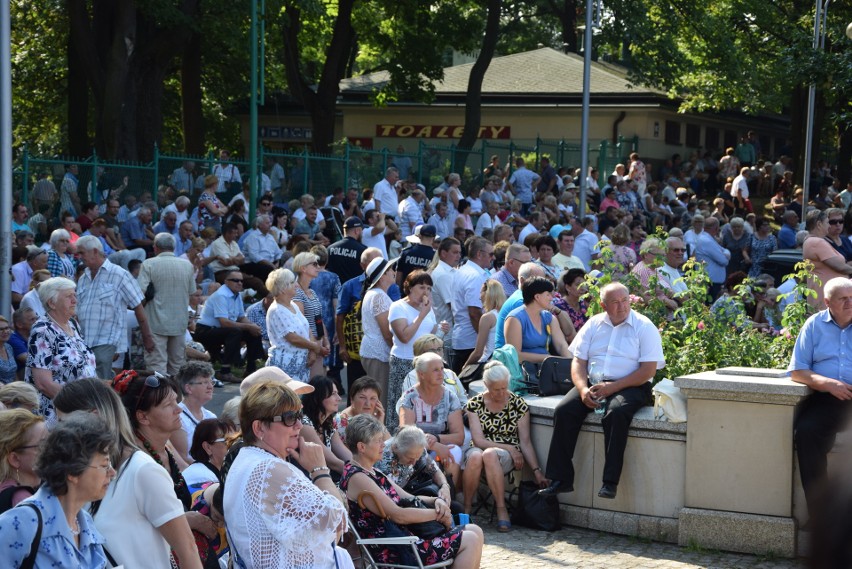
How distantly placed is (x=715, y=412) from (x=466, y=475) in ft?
6.63

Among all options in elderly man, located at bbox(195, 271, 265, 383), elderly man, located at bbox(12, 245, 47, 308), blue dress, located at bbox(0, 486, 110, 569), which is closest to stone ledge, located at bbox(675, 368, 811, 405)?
blue dress, located at bbox(0, 486, 110, 569)

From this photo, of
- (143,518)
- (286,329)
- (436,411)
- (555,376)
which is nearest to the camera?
(143,518)

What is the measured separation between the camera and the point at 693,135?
4366 centimetres

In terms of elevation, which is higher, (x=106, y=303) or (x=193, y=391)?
(x=106, y=303)

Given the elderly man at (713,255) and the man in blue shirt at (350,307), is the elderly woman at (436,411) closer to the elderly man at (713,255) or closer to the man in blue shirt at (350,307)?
the man in blue shirt at (350,307)

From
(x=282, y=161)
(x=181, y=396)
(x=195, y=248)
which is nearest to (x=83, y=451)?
(x=181, y=396)

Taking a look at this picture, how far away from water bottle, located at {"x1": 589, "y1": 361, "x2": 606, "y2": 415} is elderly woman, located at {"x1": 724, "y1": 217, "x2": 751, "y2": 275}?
44.3 feet

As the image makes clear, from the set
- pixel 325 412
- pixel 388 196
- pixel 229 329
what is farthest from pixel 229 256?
pixel 325 412

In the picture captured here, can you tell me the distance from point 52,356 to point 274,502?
3607mm

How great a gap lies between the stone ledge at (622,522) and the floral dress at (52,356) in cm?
381

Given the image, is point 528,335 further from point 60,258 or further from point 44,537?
point 44,537

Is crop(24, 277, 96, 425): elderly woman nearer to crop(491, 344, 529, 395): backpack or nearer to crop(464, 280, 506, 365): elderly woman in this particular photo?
crop(491, 344, 529, 395): backpack

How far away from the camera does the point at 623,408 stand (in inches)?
342

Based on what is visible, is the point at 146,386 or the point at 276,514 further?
the point at 146,386
